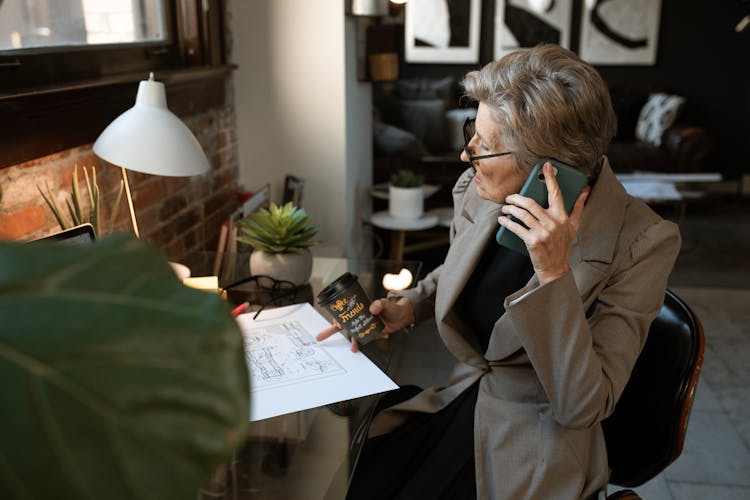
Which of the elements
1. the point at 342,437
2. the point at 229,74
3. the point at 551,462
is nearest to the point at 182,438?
the point at 342,437

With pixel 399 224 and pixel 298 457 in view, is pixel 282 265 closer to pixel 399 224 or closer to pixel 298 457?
pixel 298 457

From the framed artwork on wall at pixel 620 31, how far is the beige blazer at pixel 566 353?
6.18 m

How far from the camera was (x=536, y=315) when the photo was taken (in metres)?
1.17

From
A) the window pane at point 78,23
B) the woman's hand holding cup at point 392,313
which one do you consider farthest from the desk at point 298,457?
the window pane at point 78,23

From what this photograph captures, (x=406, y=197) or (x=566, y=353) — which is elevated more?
(x=566, y=353)

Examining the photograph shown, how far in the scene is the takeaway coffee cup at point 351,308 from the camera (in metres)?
1.38

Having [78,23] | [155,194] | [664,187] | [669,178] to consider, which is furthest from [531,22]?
[78,23]

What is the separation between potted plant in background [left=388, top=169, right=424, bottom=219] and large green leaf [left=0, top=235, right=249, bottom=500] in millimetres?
3509

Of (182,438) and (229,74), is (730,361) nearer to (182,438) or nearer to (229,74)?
(229,74)

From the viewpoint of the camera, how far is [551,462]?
1.28 metres

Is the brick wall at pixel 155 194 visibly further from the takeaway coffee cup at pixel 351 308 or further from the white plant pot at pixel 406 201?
the white plant pot at pixel 406 201

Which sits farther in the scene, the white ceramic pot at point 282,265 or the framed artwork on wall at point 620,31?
the framed artwork on wall at point 620,31

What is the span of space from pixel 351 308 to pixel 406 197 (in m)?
2.45

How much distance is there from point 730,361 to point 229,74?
2.52 meters
